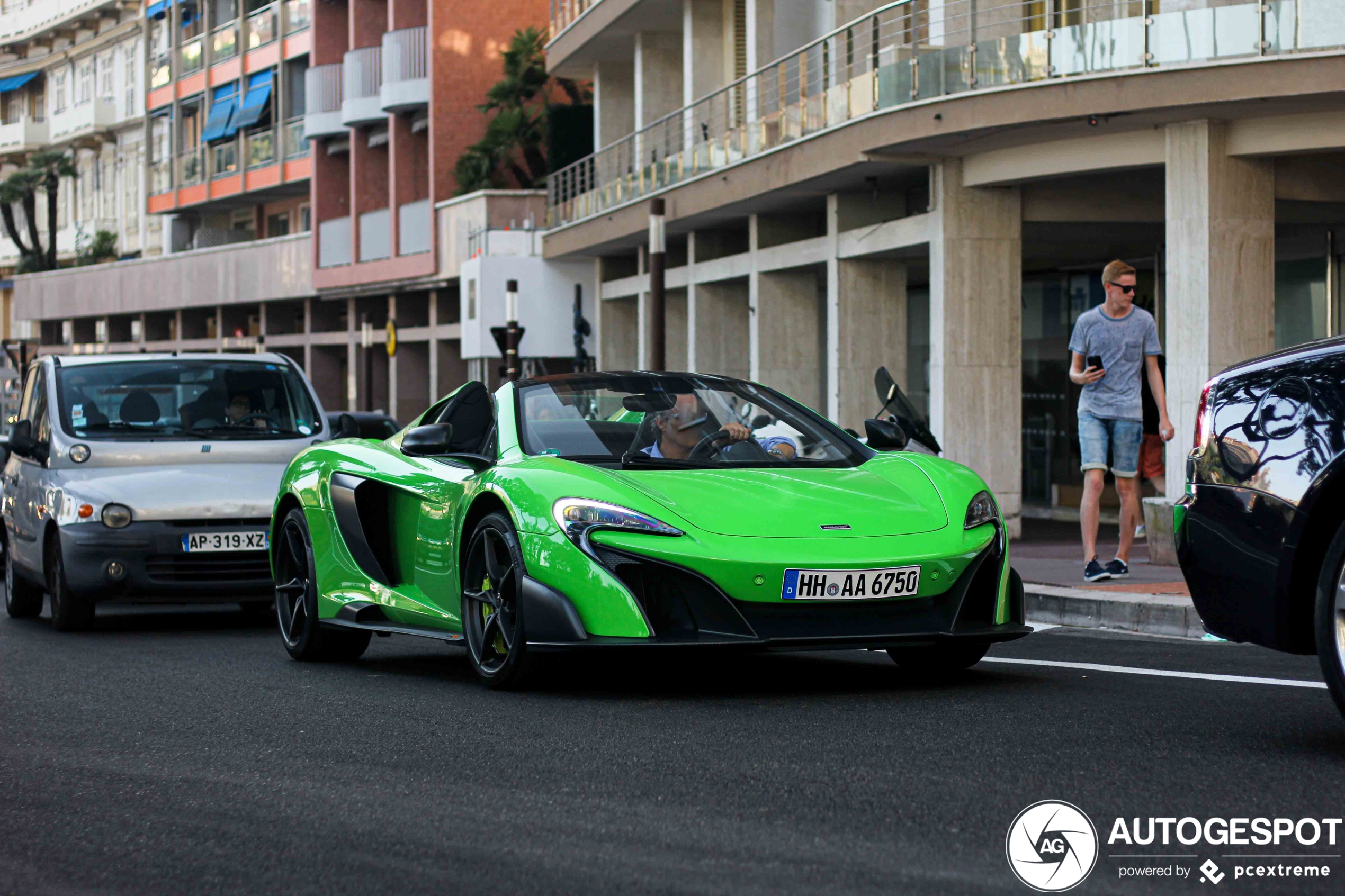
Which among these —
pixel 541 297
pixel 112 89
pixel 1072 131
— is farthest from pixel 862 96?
pixel 112 89

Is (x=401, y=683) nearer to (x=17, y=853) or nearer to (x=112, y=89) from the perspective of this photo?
(x=17, y=853)

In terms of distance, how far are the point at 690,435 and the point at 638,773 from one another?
105 inches

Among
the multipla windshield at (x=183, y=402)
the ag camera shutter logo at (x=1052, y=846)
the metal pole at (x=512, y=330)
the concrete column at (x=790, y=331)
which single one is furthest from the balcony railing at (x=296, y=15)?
the ag camera shutter logo at (x=1052, y=846)

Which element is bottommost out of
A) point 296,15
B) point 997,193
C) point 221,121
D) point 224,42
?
point 997,193

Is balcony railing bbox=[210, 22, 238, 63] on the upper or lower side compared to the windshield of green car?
upper

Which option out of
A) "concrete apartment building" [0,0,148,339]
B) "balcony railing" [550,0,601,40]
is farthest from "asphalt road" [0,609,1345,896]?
"concrete apartment building" [0,0,148,339]

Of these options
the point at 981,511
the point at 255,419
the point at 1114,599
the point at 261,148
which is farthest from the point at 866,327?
the point at 261,148

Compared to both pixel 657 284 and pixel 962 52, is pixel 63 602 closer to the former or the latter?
pixel 962 52

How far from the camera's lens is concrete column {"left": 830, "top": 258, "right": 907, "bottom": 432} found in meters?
21.6

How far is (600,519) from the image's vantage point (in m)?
7.07

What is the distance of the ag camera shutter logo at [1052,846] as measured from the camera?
429cm

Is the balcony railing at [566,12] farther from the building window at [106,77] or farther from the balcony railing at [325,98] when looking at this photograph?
the building window at [106,77]

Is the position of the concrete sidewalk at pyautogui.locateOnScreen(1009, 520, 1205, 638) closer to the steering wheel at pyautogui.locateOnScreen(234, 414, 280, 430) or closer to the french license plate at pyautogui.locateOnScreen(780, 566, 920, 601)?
the french license plate at pyautogui.locateOnScreen(780, 566, 920, 601)

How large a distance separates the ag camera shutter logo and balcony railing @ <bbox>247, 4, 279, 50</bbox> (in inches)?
1982
